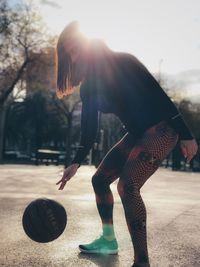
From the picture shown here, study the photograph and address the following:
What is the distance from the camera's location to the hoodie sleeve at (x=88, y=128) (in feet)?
11.9

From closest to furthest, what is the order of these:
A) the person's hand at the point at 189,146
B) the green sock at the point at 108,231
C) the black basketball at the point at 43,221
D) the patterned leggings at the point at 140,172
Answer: the patterned leggings at the point at 140,172 → the person's hand at the point at 189,146 → the black basketball at the point at 43,221 → the green sock at the point at 108,231

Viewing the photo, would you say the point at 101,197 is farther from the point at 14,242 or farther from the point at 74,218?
the point at 74,218

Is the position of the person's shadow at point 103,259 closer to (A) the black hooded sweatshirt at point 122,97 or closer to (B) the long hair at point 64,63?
(A) the black hooded sweatshirt at point 122,97

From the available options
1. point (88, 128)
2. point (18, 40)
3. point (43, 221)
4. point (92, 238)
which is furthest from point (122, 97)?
point (18, 40)

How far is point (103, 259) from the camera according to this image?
3.87 meters

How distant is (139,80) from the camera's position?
350 centimetres

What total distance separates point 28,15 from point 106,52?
93.4 feet

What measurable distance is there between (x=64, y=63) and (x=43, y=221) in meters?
1.32

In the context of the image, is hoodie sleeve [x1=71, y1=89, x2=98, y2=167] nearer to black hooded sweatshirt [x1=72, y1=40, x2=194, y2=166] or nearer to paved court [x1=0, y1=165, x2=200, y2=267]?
black hooded sweatshirt [x1=72, y1=40, x2=194, y2=166]

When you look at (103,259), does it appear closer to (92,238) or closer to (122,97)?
(92,238)

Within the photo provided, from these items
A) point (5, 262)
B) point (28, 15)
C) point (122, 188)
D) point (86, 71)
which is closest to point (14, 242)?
point (5, 262)

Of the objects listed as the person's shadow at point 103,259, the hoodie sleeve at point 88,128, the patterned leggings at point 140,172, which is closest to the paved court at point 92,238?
the person's shadow at point 103,259

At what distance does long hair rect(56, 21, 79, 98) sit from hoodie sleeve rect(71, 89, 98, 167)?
0.95 ft

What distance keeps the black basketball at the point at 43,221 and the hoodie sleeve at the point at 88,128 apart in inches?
19.7
